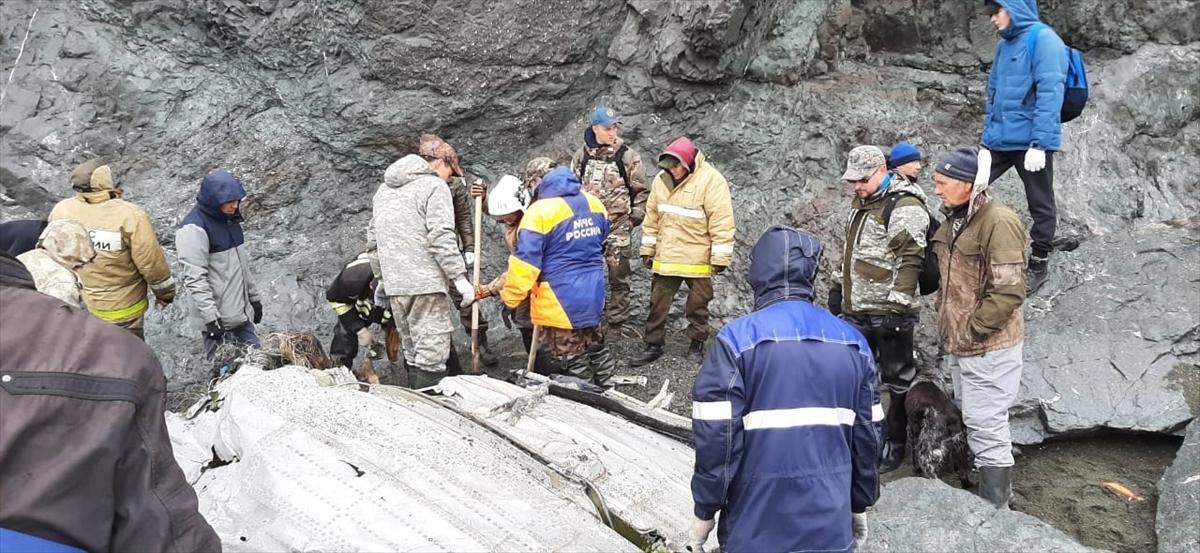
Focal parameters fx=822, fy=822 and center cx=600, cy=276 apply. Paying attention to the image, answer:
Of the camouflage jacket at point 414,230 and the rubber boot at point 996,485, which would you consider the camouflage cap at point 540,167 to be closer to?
the camouflage jacket at point 414,230

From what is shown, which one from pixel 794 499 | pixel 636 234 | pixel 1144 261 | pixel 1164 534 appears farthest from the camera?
pixel 636 234

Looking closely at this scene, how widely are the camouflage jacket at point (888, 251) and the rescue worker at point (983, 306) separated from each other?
1.20ft

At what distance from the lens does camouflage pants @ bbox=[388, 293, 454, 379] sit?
573 cm

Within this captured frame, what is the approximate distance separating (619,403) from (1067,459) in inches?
113

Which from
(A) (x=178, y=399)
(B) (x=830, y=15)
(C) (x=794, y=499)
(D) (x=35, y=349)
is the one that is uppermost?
(B) (x=830, y=15)

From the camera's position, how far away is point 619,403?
184 inches

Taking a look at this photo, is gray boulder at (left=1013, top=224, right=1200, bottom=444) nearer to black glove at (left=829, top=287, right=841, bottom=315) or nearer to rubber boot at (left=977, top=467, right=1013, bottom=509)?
rubber boot at (left=977, top=467, right=1013, bottom=509)

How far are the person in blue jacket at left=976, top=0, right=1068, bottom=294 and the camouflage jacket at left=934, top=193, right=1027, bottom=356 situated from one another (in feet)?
5.02

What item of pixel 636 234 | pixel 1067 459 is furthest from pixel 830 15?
pixel 1067 459

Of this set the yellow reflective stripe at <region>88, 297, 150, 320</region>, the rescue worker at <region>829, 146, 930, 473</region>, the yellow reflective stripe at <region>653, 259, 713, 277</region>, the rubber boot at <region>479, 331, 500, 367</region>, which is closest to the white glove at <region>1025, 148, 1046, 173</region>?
the rescue worker at <region>829, 146, 930, 473</region>

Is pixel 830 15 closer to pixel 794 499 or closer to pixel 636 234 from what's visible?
pixel 636 234

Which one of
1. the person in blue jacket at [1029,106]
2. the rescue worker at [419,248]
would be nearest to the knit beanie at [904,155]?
the person in blue jacket at [1029,106]

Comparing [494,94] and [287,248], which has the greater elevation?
[494,94]

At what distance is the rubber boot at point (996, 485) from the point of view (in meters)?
4.33
